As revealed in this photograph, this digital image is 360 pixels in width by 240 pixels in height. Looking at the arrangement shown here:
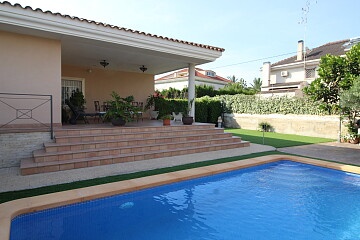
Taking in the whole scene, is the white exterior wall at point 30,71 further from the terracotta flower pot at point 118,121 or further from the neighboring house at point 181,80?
the neighboring house at point 181,80

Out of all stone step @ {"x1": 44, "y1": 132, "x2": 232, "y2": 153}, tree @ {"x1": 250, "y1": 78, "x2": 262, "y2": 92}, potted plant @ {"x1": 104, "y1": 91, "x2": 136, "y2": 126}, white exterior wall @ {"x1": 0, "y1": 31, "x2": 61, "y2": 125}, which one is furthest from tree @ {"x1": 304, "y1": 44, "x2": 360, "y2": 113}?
tree @ {"x1": 250, "y1": 78, "x2": 262, "y2": 92}

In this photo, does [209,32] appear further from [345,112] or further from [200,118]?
[345,112]

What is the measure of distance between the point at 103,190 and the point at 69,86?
35.5 feet

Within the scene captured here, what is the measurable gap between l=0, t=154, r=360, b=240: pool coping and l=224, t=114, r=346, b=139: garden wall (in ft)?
28.6

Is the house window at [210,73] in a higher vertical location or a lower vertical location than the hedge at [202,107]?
higher

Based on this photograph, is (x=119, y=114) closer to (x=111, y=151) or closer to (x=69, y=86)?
(x=111, y=151)

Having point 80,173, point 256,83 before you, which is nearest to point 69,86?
point 80,173

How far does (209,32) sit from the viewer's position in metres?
25.3

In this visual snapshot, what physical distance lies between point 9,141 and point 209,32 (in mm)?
22564

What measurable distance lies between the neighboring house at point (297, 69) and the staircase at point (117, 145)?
66.7 feet

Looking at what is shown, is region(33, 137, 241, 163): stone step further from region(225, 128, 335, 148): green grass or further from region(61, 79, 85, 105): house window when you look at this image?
region(61, 79, 85, 105): house window

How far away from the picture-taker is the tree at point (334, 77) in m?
12.9

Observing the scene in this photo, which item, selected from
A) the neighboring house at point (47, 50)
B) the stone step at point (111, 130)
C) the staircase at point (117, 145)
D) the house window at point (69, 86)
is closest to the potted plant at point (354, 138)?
the staircase at point (117, 145)

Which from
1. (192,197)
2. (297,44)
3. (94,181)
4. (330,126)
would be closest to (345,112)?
(330,126)
